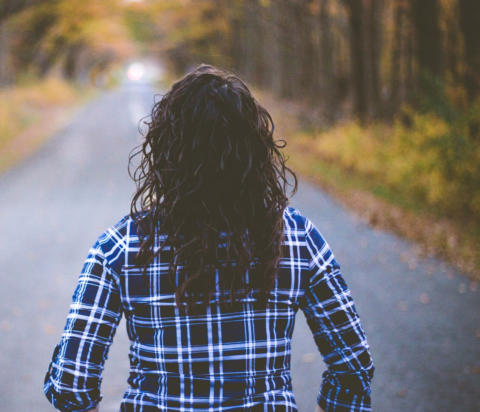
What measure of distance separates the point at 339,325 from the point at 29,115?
24.5 m

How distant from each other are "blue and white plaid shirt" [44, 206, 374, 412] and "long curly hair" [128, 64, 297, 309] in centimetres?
5

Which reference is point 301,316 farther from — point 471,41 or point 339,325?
point 471,41

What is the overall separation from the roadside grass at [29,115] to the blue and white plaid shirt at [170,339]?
543 inches

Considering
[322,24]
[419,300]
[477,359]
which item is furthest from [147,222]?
[322,24]

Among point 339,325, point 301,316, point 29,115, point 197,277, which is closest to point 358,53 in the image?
point 301,316

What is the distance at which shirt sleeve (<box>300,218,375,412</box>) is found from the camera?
1492 millimetres

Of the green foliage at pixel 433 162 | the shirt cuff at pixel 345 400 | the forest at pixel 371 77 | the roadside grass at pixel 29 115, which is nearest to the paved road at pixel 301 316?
the forest at pixel 371 77

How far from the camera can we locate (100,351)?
143 cm

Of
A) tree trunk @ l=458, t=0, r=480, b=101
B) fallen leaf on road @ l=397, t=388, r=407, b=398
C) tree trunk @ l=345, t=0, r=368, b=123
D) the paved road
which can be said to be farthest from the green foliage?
fallen leaf on road @ l=397, t=388, r=407, b=398

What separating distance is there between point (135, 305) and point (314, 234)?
1.91ft

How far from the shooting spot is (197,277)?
4.45ft

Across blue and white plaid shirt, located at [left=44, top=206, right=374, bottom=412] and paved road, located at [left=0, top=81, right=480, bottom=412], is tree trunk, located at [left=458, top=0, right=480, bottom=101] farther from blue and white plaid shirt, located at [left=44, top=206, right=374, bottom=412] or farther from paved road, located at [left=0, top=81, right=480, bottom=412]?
blue and white plaid shirt, located at [left=44, top=206, right=374, bottom=412]

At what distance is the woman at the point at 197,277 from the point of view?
137cm

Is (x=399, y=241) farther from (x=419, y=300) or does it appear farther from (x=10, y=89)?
(x=10, y=89)
